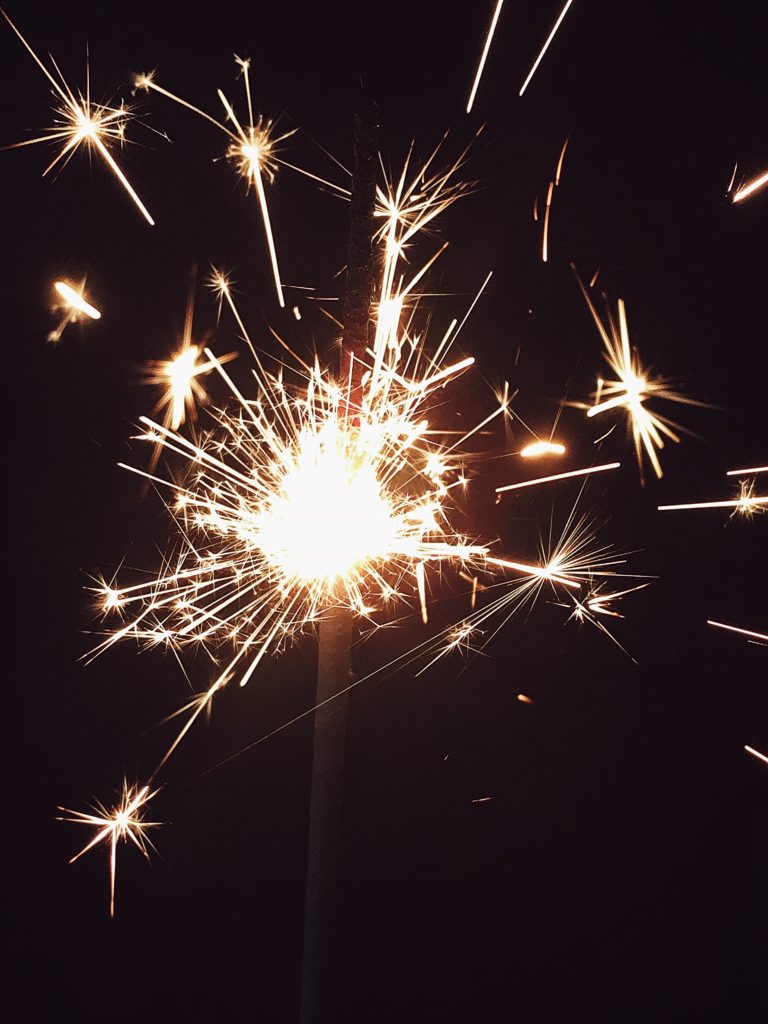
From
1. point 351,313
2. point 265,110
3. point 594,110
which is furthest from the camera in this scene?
point 594,110

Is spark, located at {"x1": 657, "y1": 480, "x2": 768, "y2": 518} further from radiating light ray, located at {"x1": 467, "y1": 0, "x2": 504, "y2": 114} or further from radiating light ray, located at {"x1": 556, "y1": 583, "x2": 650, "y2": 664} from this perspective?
radiating light ray, located at {"x1": 467, "y1": 0, "x2": 504, "y2": 114}

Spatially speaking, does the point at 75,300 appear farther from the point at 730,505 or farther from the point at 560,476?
the point at 730,505

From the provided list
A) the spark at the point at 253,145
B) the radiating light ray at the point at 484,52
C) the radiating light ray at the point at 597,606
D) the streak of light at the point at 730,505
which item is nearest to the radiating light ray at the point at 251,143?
the spark at the point at 253,145

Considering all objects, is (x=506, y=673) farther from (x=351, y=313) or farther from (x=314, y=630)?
(x=351, y=313)

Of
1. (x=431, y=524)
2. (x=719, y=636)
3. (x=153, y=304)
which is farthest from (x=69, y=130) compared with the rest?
(x=719, y=636)

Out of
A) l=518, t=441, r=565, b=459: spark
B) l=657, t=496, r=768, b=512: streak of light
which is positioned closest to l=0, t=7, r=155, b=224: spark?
l=518, t=441, r=565, b=459: spark

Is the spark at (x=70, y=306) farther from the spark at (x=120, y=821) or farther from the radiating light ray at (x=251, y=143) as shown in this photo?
the spark at (x=120, y=821)
